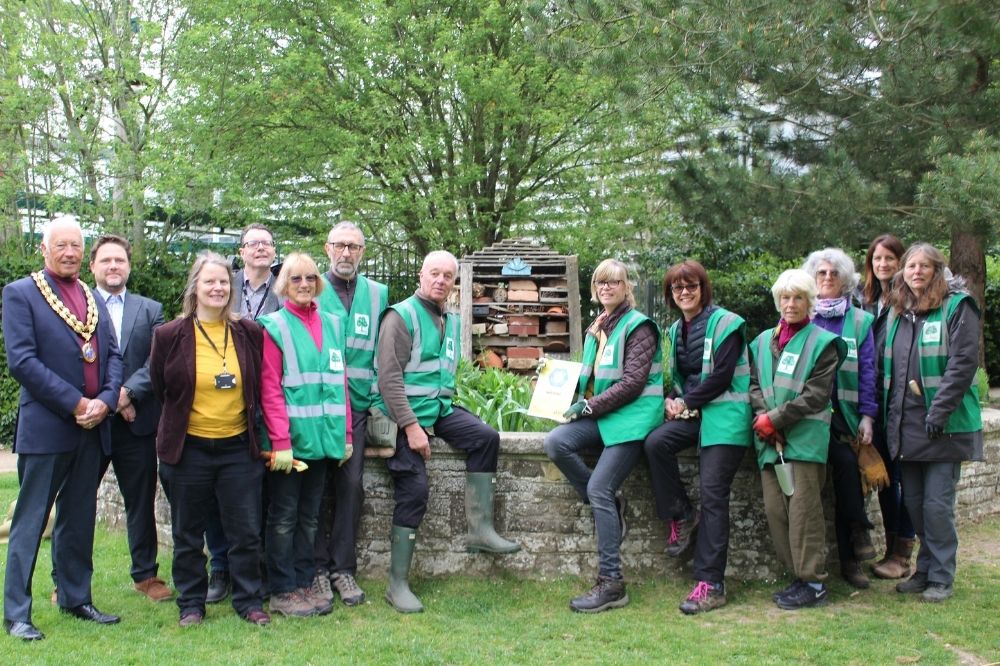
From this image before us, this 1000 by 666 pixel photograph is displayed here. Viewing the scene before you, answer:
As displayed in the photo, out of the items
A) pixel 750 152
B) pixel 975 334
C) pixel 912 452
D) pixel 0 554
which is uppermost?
pixel 750 152

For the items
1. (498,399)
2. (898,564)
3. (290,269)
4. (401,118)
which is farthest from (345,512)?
(401,118)

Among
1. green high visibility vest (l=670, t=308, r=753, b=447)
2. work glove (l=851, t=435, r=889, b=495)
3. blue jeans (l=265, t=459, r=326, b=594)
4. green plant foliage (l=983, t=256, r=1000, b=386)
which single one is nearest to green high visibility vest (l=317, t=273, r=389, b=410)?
blue jeans (l=265, t=459, r=326, b=594)

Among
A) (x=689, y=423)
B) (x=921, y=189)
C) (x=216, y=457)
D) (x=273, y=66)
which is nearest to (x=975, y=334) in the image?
(x=689, y=423)

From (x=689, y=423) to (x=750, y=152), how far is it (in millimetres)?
5235

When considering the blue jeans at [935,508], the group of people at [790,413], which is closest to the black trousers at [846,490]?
the group of people at [790,413]

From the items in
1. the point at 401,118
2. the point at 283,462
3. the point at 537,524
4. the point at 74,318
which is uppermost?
the point at 401,118

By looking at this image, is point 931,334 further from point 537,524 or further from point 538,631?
point 538,631

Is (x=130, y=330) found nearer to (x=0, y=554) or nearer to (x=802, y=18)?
(x=0, y=554)

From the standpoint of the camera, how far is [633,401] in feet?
16.5

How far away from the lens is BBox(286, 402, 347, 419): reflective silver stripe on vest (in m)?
4.64

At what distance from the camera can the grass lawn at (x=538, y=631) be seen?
4207 mm

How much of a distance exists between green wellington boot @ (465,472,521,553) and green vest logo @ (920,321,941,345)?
234 centimetres

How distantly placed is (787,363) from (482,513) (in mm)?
1781

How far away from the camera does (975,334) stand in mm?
4828
